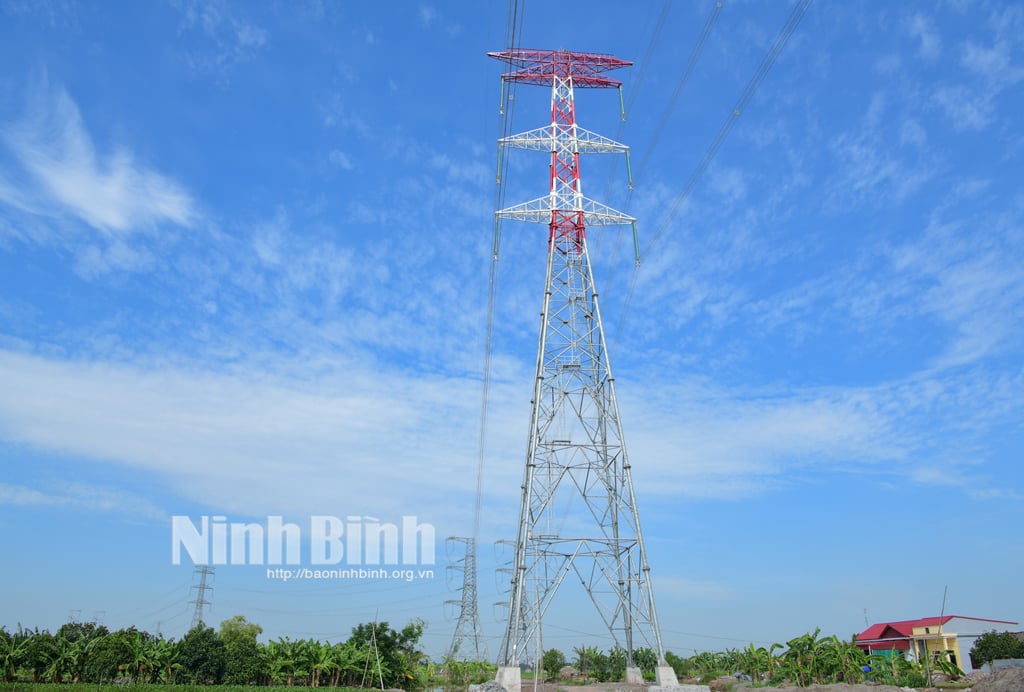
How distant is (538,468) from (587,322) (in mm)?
Answer: 5983

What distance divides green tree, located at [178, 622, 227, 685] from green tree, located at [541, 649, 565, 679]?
2327 cm

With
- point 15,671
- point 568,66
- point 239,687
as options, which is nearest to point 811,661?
point 239,687

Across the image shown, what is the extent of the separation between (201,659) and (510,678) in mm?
19920

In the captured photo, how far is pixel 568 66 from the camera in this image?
31031mm

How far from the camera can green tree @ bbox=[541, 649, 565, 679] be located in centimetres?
5116

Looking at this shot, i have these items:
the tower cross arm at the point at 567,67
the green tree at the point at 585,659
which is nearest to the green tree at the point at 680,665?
the green tree at the point at 585,659

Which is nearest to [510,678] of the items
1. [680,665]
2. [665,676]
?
[665,676]

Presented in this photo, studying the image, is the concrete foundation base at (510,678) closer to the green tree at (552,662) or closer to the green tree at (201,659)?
the green tree at (201,659)

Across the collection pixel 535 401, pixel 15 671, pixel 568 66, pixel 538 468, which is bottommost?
pixel 15 671

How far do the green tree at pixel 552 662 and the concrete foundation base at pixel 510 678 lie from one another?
28.9 meters

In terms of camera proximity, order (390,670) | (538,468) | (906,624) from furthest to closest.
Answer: (906,624)
(390,670)
(538,468)

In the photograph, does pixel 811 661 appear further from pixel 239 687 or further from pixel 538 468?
pixel 239 687

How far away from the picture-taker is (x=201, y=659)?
35344 millimetres

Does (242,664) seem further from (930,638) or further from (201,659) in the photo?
(930,638)
